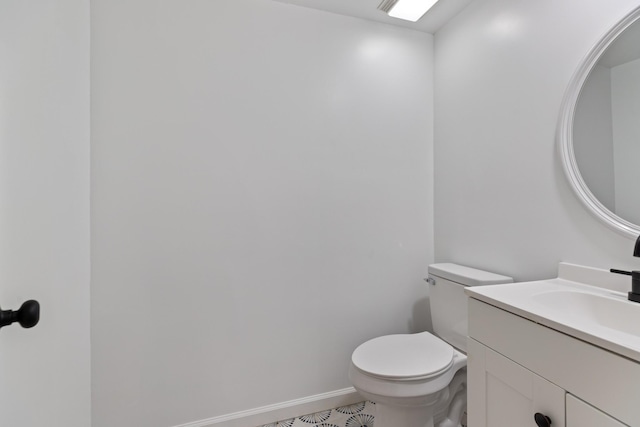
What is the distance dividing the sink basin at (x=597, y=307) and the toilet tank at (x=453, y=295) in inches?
12.5

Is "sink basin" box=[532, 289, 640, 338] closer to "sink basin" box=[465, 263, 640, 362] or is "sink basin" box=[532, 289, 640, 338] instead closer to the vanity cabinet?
"sink basin" box=[465, 263, 640, 362]

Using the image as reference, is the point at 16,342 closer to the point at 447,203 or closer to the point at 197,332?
the point at 197,332

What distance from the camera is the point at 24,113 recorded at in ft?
2.20

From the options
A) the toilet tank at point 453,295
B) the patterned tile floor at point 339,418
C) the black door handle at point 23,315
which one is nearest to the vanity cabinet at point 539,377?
the toilet tank at point 453,295

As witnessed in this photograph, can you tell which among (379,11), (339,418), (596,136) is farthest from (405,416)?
(379,11)

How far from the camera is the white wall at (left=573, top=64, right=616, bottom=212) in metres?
Answer: 1.02

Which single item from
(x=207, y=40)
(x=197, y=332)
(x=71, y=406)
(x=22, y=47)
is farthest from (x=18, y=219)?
(x=207, y=40)

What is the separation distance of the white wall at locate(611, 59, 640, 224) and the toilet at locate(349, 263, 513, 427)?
0.49 metres

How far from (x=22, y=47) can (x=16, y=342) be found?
0.64 m

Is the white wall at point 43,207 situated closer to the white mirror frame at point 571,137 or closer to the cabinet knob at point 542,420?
the cabinet knob at point 542,420

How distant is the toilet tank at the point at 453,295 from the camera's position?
136 centimetres


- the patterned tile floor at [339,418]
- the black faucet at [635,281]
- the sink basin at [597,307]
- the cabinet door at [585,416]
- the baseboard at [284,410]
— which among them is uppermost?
the black faucet at [635,281]

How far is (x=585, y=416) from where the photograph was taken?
0.65 m

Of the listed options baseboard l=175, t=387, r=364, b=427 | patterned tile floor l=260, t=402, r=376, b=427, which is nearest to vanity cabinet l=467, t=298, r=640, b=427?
patterned tile floor l=260, t=402, r=376, b=427
